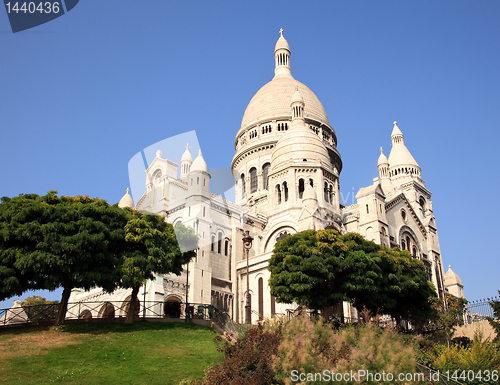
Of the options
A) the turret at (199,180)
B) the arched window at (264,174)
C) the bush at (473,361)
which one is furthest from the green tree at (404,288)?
the arched window at (264,174)

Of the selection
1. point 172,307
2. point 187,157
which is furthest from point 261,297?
point 187,157

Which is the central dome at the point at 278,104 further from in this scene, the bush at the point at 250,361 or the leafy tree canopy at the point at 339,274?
the bush at the point at 250,361

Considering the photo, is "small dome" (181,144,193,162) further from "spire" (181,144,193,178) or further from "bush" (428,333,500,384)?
"bush" (428,333,500,384)

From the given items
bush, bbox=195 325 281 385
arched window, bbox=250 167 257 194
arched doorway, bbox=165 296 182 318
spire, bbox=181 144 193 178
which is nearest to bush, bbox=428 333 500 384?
bush, bbox=195 325 281 385

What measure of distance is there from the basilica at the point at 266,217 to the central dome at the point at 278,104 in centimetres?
787

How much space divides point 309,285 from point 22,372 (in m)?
18.2

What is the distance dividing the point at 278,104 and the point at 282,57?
14781 mm

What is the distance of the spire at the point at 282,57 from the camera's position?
7950cm

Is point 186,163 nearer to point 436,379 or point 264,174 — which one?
point 264,174

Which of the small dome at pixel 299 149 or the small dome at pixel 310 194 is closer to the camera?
the small dome at pixel 310 194

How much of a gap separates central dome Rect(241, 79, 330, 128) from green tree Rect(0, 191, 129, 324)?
42139mm

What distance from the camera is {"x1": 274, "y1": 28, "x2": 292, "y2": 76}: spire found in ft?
261

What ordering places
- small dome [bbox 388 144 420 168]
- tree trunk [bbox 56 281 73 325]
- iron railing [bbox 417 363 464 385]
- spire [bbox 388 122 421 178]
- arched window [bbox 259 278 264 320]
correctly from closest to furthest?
iron railing [bbox 417 363 464 385]
tree trunk [bbox 56 281 73 325]
arched window [bbox 259 278 264 320]
spire [bbox 388 122 421 178]
small dome [bbox 388 144 420 168]

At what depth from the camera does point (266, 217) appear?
169ft
